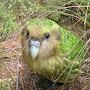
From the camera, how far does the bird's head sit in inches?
93.6

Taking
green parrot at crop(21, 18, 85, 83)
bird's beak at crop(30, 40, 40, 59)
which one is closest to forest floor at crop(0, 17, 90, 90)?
green parrot at crop(21, 18, 85, 83)

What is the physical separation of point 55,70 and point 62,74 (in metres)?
0.06

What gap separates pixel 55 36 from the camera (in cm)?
246

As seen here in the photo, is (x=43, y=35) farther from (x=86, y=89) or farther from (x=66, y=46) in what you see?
(x=86, y=89)

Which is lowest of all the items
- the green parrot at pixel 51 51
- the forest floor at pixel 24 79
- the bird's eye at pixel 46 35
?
the forest floor at pixel 24 79

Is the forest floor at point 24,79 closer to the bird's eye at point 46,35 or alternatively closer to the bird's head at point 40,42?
the bird's head at point 40,42

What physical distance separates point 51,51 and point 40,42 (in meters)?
0.10

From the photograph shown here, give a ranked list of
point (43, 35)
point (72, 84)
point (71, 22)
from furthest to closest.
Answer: point (71, 22) → point (72, 84) → point (43, 35)

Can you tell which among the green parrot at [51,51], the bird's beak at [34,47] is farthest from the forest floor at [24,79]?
the bird's beak at [34,47]

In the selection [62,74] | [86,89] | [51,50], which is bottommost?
[86,89]

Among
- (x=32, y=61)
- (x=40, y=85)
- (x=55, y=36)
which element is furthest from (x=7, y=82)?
(x=55, y=36)

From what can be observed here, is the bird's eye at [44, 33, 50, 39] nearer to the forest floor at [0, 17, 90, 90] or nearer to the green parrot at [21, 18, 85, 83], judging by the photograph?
the green parrot at [21, 18, 85, 83]

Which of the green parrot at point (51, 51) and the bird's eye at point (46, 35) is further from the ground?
the bird's eye at point (46, 35)

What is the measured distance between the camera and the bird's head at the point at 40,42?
238 cm
